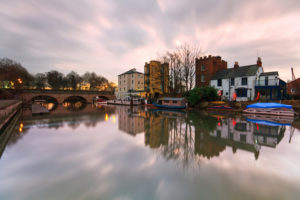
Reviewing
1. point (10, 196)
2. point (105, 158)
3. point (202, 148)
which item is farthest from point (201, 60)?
point (10, 196)

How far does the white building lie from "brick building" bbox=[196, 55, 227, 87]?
1.58 metres

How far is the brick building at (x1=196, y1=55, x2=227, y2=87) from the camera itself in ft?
117

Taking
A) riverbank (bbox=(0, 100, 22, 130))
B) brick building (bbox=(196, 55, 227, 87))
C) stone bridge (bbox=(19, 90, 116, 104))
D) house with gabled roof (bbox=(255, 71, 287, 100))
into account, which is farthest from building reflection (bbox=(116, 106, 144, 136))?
stone bridge (bbox=(19, 90, 116, 104))

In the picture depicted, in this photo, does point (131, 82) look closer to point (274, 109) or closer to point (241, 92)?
point (241, 92)

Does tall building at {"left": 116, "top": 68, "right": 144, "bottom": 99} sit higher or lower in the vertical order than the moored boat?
higher

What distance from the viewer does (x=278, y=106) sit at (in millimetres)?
18188

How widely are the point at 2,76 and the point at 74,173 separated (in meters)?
46.7

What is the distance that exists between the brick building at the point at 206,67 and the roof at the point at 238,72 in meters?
1.45

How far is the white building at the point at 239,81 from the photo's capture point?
2959 centimetres

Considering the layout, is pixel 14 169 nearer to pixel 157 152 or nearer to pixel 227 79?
pixel 157 152

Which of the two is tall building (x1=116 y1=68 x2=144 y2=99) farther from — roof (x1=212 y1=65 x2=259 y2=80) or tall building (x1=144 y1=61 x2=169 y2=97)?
roof (x1=212 y1=65 x2=259 y2=80)

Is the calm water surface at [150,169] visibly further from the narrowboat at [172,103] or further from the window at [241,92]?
the window at [241,92]

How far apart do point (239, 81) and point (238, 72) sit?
2.48 metres

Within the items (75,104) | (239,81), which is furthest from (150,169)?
(75,104)
